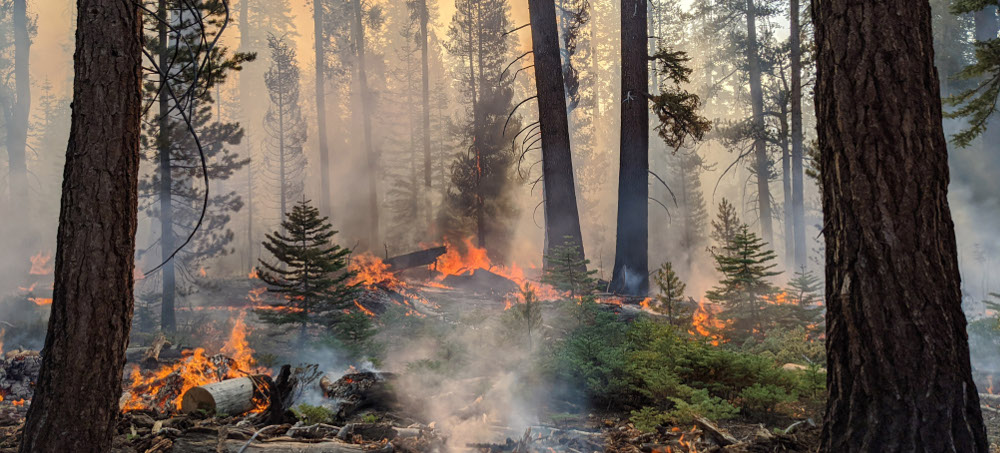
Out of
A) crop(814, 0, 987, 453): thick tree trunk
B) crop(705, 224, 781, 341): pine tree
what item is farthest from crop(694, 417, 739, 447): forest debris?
crop(705, 224, 781, 341): pine tree

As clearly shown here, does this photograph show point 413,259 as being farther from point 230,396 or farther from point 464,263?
point 230,396

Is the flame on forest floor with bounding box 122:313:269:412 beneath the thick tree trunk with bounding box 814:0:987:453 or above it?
beneath

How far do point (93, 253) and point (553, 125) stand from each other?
897 centimetres

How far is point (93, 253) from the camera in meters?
3.71

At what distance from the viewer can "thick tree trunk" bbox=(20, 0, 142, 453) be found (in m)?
3.65

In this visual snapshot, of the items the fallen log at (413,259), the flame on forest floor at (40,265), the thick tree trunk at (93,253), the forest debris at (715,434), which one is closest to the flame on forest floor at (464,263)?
the fallen log at (413,259)

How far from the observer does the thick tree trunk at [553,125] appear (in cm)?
1140

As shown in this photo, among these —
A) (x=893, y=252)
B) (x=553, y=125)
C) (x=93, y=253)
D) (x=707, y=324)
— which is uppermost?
(x=553, y=125)

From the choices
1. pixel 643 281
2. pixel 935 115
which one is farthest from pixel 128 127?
pixel 643 281

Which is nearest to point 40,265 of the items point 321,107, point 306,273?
point 321,107

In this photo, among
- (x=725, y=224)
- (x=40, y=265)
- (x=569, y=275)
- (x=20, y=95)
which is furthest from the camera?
(x=20, y=95)

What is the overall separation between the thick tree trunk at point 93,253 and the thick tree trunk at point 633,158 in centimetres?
924

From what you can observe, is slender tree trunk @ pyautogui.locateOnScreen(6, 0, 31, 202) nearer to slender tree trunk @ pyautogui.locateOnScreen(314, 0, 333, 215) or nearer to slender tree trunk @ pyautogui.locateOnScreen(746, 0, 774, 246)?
slender tree trunk @ pyautogui.locateOnScreen(314, 0, 333, 215)

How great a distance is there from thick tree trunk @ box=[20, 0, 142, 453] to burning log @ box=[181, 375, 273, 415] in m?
1.42
